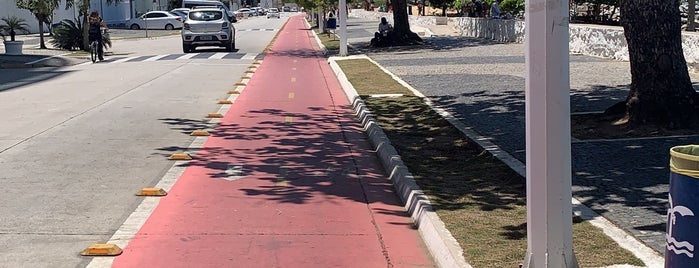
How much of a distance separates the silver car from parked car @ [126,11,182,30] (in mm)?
33658

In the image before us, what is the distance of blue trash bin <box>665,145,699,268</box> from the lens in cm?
382

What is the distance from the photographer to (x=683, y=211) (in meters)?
3.88

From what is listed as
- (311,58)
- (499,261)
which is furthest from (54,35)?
(499,261)

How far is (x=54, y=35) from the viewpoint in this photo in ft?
119

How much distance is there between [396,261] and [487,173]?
2728 millimetres

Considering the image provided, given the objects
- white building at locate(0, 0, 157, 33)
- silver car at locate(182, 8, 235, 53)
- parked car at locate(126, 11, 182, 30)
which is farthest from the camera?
parked car at locate(126, 11, 182, 30)

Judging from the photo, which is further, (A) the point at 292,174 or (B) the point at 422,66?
(B) the point at 422,66

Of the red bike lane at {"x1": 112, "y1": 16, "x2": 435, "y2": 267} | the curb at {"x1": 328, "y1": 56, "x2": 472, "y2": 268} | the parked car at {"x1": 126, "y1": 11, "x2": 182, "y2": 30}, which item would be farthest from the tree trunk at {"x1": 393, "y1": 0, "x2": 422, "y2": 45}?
the parked car at {"x1": 126, "y1": 11, "x2": 182, "y2": 30}

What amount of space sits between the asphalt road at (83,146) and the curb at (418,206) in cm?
246

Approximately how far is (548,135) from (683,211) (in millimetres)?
1010

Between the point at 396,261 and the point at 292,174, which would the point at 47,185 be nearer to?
the point at 292,174

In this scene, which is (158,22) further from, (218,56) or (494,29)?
(218,56)

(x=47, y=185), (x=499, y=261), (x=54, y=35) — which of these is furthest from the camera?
(x=54, y=35)

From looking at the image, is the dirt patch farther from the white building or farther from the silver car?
the white building
